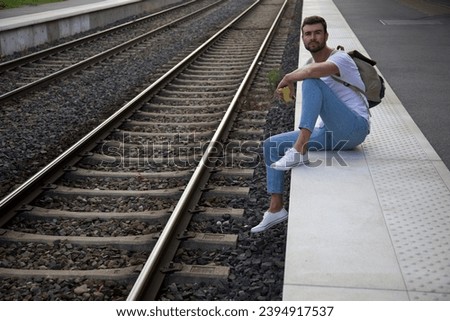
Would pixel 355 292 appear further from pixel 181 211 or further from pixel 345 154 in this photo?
pixel 345 154

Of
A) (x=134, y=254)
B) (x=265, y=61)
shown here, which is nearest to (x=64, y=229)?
(x=134, y=254)

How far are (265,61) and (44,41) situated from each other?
699 cm

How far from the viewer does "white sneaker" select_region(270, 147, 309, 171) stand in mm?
4664

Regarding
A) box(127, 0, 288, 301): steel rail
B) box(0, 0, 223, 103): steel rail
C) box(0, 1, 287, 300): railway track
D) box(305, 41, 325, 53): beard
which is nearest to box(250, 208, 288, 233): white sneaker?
box(0, 1, 287, 300): railway track

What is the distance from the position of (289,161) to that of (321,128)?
702mm

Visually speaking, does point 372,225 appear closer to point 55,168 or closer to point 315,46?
point 315,46

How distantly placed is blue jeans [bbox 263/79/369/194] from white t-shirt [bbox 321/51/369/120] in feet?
0.22

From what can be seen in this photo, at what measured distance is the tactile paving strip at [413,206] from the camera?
11.9ft

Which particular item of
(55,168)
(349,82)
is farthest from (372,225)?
(55,168)

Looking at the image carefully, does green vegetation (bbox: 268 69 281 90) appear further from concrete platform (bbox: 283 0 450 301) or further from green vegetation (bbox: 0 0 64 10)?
green vegetation (bbox: 0 0 64 10)

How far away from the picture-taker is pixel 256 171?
6281 millimetres

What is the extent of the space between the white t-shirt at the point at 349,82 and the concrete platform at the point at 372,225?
0.61 meters

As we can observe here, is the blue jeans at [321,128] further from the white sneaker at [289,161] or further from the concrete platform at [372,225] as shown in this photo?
the concrete platform at [372,225]

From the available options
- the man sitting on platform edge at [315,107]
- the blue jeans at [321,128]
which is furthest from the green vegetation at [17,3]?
the man sitting on platform edge at [315,107]
